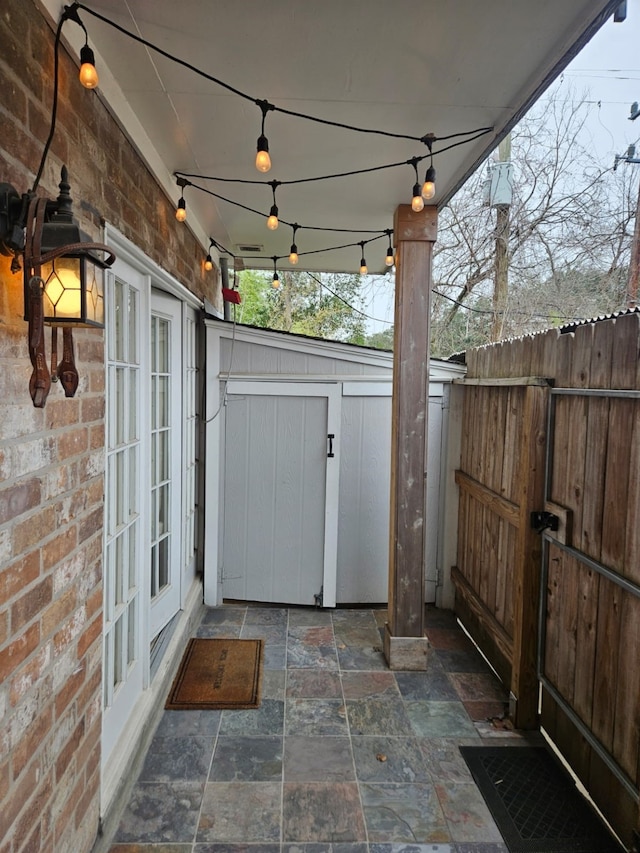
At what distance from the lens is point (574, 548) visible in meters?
2.10

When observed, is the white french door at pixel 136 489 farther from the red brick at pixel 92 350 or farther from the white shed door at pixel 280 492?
the white shed door at pixel 280 492

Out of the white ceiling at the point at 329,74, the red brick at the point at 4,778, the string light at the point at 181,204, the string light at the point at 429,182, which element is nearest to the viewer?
the red brick at the point at 4,778

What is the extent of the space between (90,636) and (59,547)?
41cm

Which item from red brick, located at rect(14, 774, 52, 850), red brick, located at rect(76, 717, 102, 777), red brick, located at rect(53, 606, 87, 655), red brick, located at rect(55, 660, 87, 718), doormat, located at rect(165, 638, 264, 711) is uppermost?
red brick, located at rect(53, 606, 87, 655)

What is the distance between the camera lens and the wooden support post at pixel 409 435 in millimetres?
2785

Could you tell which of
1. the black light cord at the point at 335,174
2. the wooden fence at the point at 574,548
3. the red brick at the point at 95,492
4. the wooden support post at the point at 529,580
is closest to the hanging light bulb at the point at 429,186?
the black light cord at the point at 335,174

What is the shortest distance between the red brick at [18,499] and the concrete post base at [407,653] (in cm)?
229

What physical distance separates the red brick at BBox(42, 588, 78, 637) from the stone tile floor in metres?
1.00

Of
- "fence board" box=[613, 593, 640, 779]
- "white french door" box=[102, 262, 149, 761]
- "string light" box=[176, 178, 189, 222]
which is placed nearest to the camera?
"fence board" box=[613, 593, 640, 779]

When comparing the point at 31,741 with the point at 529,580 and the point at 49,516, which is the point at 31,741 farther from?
the point at 529,580

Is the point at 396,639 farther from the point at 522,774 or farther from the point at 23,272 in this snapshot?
the point at 23,272

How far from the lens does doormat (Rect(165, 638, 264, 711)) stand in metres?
2.52

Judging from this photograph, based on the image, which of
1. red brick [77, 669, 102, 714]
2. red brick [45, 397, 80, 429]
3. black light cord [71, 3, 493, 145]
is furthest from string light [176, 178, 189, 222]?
red brick [77, 669, 102, 714]

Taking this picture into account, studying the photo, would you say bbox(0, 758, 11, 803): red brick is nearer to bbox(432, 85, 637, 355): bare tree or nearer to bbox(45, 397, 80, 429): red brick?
bbox(45, 397, 80, 429): red brick
